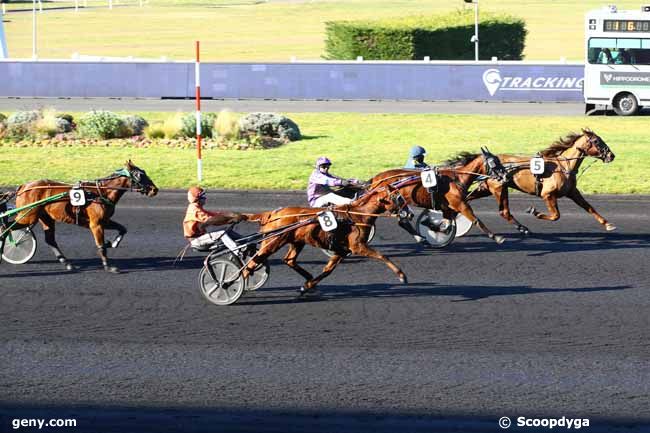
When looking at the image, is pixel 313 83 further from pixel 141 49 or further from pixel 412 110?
pixel 141 49

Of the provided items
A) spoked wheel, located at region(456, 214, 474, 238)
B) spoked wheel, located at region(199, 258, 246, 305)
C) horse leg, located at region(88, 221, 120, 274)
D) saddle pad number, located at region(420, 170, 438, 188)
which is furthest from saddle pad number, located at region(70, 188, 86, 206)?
spoked wheel, located at region(456, 214, 474, 238)

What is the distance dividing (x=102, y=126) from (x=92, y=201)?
507 inches

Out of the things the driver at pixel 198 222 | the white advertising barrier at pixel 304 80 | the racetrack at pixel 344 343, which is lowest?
the racetrack at pixel 344 343

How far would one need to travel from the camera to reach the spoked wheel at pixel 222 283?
10828mm

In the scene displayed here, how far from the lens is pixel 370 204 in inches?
436

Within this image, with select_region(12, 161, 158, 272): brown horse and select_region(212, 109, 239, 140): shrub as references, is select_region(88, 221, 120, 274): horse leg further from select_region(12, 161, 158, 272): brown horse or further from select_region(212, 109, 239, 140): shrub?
select_region(212, 109, 239, 140): shrub

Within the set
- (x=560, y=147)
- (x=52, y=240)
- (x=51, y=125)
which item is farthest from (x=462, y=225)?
(x=51, y=125)


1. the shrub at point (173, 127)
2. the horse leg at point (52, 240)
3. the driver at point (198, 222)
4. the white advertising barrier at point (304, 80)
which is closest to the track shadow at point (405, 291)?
the driver at point (198, 222)

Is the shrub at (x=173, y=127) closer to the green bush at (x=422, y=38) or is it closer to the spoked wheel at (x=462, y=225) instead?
the spoked wheel at (x=462, y=225)

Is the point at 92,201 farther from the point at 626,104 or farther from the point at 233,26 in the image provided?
the point at 233,26

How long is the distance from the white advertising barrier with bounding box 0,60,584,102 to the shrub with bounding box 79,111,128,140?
9.68m

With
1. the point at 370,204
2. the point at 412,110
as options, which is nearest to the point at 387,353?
the point at 370,204

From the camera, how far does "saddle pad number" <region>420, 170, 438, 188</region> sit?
12.9 metres

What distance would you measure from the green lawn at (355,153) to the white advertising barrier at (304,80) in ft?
14.6
